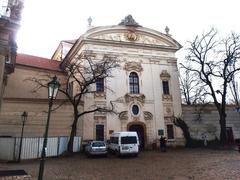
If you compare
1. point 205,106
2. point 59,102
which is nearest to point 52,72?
point 59,102

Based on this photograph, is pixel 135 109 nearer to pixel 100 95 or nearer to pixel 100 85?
pixel 100 95

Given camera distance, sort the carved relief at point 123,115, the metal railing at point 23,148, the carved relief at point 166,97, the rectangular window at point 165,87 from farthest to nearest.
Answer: the rectangular window at point 165,87 < the carved relief at point 166,97 < the carved relief at point 123,115 < the metal railing at point 23,148

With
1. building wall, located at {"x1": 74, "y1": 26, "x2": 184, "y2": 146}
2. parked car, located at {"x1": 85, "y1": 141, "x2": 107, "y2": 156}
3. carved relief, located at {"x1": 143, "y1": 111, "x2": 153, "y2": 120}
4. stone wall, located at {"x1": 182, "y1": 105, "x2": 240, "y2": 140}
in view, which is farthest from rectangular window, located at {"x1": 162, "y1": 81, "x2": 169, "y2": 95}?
parked car, located at {"x1": 85, "y1": 141, "x2": 107, "y2": 156}

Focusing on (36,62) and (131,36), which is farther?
(36,62)

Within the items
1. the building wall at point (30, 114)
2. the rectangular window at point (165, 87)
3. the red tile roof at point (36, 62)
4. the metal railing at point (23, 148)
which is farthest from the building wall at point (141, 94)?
the metal railing at point (23, 148)

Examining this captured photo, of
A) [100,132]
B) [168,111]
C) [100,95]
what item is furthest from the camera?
[168,111]

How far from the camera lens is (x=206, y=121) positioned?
3095 centimetres

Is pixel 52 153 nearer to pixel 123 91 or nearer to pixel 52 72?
pixel 123 91

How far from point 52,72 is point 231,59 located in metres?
22.6

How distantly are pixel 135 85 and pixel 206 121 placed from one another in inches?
406

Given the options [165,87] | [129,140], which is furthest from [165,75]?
[129,140]

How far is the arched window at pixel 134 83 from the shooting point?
1188 inches

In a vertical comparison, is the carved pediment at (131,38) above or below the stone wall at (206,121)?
above

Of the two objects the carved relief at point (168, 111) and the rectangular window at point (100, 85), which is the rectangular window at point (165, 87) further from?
the rectangular window at point (100, 85)
